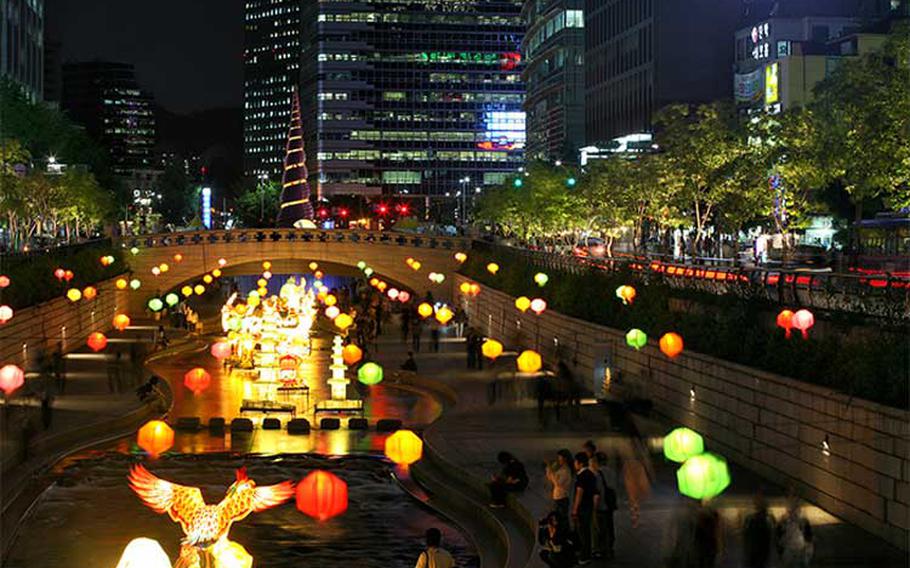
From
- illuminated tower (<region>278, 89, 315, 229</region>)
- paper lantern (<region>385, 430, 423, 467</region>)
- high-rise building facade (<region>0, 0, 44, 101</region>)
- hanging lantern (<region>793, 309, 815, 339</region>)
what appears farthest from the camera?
illuminated tower (<region>278, 89, 315, 229</region>)

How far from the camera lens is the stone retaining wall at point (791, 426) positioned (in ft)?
70.2

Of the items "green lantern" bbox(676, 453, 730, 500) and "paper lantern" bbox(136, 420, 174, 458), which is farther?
"paper lantern" bbox(136, 420, 174, 458)

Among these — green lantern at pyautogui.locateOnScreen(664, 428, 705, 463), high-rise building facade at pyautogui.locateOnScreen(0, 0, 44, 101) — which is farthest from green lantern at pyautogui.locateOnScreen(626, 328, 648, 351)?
high-rise building facade at pyautogui.locateOnScreen(0, 0, 44, 101)

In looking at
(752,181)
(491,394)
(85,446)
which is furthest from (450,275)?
(85,446)

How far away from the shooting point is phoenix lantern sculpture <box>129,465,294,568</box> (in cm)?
1600

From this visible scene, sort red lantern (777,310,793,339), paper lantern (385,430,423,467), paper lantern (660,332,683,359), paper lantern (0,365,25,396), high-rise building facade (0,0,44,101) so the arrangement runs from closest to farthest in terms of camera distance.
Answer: paper lantern (385,430,423,467) → red lantern (777,310,793,339) → paper lantern (0,365,25,396) → paper lantern (660,332,683,359) → high-rise building facade (0,0,44,101)

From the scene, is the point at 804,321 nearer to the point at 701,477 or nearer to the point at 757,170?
the point at 701,477

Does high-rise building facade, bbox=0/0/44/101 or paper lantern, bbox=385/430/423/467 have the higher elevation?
high-rise building facade, bbox=0/0/44/101

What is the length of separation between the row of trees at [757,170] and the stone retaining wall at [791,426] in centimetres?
1030

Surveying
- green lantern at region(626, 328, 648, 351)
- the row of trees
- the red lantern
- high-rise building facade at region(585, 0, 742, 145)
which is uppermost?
high-rise building facade at region(585, 0, 742, 145)

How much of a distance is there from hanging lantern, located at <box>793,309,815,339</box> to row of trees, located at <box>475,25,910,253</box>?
14.3m

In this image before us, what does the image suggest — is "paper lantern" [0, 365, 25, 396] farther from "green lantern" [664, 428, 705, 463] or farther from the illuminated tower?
the illuminated tower

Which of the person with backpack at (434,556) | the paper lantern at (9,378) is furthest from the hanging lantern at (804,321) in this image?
the paper lantern at (9,378)

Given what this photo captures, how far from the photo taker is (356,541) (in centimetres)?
2695
